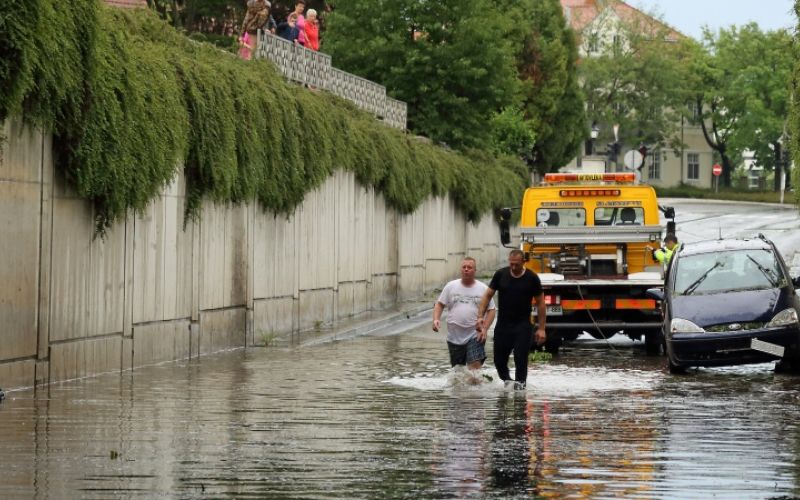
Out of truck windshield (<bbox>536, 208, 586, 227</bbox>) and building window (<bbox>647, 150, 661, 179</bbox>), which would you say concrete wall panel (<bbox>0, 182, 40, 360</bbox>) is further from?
building window (<bbox>647, 150, 661, 179</bbox>)

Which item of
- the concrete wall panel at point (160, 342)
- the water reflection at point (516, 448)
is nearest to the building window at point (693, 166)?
the concrete wall panel at point (160, 342)

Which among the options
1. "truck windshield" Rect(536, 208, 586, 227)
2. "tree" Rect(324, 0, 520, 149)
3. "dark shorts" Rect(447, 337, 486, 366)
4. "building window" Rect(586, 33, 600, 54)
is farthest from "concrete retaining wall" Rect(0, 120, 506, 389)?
"building window" Rect(586, 33, 600, 54)

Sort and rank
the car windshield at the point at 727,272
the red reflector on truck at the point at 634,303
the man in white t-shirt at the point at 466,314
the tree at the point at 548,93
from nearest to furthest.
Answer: the man in white t-shirt at the point at 466,314 < the car windshield at the point at 727,272 < the red reflector on truck at the point at 634,303 < the tree at the point at 548,93

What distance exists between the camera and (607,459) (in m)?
12.2

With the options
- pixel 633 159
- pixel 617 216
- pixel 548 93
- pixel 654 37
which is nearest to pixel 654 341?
pixel 617 216

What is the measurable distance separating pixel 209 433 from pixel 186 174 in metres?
10.4

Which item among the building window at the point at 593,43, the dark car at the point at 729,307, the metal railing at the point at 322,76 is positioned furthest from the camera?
the building window at the point at 593,43

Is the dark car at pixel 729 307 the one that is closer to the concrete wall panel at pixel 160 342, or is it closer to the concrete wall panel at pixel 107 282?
the concrete wall panel at pixel 160 342

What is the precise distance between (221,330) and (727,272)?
8.04m

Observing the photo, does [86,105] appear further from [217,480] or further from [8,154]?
[217,480]

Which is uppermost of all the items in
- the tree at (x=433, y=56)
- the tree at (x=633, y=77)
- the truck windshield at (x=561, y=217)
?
the tree at (x=633, y=77)

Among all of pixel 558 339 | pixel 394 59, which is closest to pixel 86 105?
pixel 558 339

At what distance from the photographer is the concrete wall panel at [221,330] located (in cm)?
2510

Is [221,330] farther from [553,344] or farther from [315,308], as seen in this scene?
[315,308]
